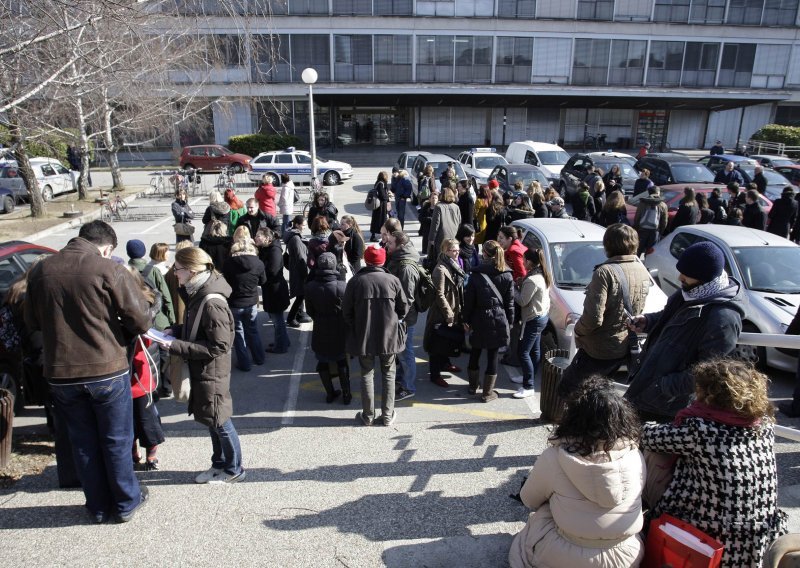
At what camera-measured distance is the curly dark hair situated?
2953 mm

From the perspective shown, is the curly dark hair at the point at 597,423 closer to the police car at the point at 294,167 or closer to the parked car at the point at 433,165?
the parked car at the point at 433,165

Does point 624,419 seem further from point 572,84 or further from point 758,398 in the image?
point 572,84

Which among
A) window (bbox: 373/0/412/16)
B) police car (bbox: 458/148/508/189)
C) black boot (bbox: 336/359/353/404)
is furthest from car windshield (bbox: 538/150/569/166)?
black boot (bbox: 336/359/353/404)

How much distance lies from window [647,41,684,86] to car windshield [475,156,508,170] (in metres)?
18.8

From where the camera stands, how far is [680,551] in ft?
9.87

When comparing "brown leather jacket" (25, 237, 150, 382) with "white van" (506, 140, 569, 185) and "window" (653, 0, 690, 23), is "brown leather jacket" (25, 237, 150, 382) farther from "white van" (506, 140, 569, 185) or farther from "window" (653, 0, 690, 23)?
"window" (653, 0, 690, 23)

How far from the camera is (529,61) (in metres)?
32.9

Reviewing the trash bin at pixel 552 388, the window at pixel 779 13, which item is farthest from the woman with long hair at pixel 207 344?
the window at pixel 779 13

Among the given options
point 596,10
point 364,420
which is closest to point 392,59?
point 596,10

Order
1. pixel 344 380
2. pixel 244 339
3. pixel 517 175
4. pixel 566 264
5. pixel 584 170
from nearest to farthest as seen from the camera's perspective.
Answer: pixel 344 380 < pixel 244 339 < pixel 566 264 < pixel 517 175 < pixel 584 170

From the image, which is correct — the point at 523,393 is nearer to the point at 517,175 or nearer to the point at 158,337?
the point at 158,337

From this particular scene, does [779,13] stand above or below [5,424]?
above

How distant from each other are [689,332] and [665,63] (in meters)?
36.0

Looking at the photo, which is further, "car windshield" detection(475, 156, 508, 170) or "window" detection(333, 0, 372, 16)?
"window" detection(333, 0, 372, 16)
